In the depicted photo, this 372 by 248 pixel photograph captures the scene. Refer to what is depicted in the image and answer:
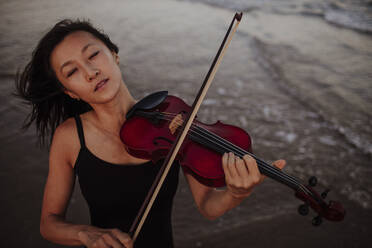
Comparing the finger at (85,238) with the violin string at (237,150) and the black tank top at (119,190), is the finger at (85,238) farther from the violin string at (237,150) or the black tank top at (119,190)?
the violin string at (237,150)

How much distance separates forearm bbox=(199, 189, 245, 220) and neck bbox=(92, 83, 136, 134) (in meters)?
0.56

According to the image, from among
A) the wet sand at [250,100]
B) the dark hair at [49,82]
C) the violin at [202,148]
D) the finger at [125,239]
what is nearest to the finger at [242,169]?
the violin at [202,148]

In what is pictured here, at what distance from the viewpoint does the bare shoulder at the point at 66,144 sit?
45.5 inches

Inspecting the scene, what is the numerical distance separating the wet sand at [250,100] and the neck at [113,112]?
123 centimetres

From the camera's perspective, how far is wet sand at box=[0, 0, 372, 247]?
2.12 meters

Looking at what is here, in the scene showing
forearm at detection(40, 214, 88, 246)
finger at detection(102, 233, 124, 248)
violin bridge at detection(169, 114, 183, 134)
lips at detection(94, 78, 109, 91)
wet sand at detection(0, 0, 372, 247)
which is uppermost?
lips at detection(94, 78, 109, 91)

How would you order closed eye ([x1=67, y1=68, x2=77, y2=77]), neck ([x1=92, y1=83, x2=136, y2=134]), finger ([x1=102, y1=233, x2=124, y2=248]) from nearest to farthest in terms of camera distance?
finger ([x1=102, y1=233, x2=124, y2=248]) < closed eye ([x1=67, y1=68, x2=77, y2=77]) < neck ([x1=92, y1=83, x2=136, y2=134])

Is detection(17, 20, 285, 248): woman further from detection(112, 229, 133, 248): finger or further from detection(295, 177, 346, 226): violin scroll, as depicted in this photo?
detection(295, 177, 346, 226): violin scroll

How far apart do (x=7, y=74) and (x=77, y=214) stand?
2.99m

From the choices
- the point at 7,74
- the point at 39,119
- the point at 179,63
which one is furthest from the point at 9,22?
the point at 39,119

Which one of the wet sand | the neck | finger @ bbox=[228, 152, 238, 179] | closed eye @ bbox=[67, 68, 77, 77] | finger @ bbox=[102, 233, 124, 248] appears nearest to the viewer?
finger @ bbox=[102, 233, 124, 248]

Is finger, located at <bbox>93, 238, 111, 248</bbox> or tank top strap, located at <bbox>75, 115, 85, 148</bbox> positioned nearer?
finger, located at <bbox>93, 238, 111, 248</bbox>

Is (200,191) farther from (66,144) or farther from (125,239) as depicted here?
(66,144)

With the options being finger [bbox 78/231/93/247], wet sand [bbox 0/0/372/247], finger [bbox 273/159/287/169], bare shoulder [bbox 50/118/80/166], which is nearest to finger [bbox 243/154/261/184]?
finger [bbox 273/159/287/169]
